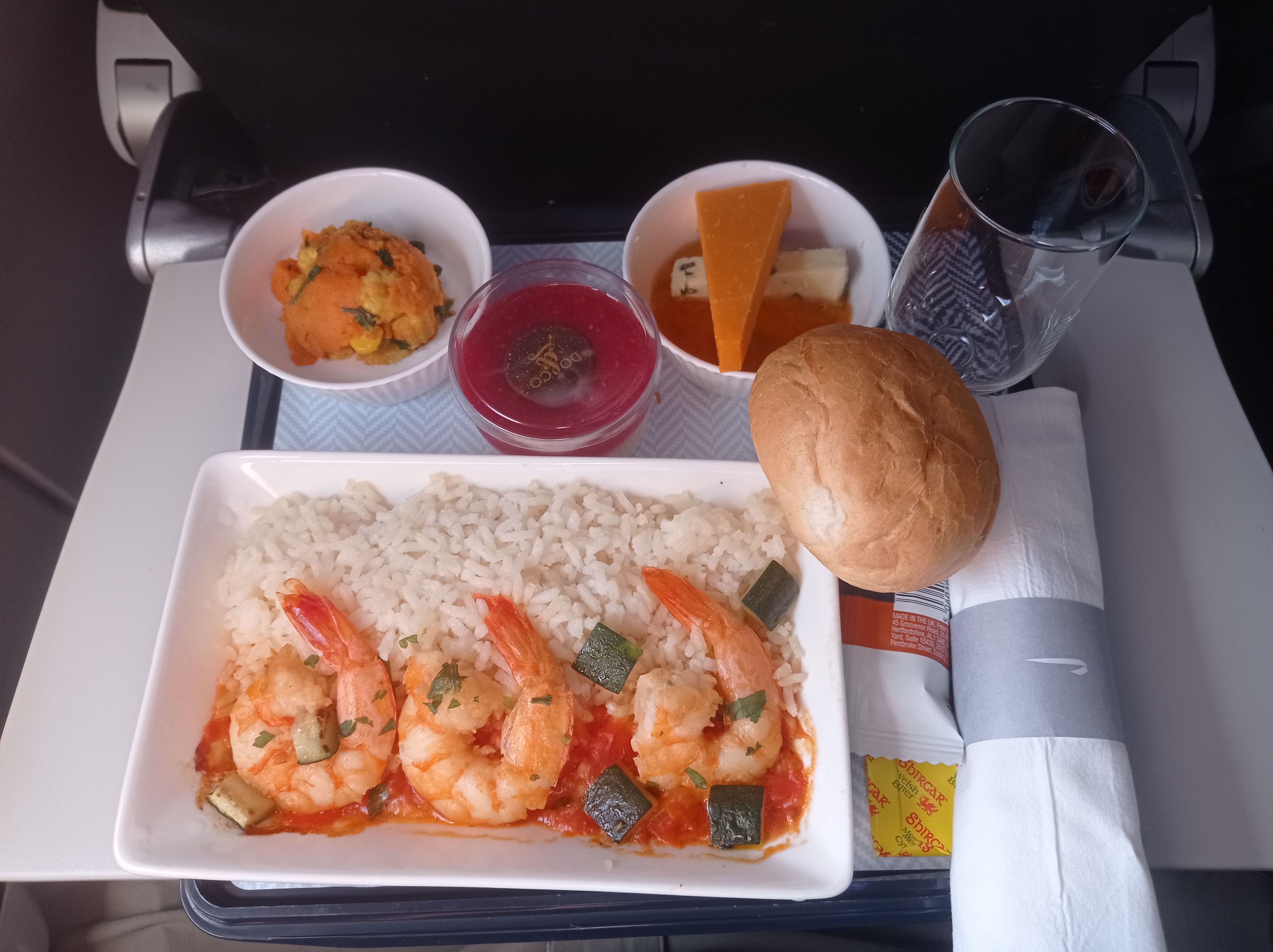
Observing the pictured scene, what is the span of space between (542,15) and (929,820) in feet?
5.17

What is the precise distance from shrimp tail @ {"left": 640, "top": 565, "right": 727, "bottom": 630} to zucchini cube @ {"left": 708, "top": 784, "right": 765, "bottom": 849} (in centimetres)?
26

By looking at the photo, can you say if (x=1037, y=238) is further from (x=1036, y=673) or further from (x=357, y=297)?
(x=357, y=297)

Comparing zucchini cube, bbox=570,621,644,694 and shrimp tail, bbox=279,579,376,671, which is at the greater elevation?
shrimp tail, bbox=279,579,376,671

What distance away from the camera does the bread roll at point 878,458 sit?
3.69 feet

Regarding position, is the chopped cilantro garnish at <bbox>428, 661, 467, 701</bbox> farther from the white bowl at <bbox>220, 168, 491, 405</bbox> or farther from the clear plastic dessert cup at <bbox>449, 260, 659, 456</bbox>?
the white bowl at <bbox>220, 168, 491, 405</bbox>

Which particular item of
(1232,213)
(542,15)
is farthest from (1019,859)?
(1232,213)

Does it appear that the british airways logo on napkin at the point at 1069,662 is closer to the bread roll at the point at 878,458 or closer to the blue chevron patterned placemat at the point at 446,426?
the bread roll at the point at 878,458

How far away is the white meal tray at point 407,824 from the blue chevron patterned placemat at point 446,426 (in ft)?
0.53

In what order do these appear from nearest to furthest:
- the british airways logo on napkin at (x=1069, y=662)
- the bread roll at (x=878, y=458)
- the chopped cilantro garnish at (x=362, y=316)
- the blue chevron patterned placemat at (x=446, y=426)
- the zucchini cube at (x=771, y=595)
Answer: the bread roll at (x=878, y=458) < the british airways logo on napkin at (x=1069, y=662) < the zucchini cube at (x=771, y=595) < the chopped cilantro garnish at (x=362, y=316) < the blue chevron patterned placemat at (x=446, y=426)

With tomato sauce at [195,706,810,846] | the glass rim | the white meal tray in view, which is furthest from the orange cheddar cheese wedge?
tomato sauce at [195,706,810,846]

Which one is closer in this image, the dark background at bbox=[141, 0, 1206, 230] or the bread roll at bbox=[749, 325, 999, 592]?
the bread roll at bbox=[749, 325, 999, 592]

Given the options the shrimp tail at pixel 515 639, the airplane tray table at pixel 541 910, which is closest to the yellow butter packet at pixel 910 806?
the airplane tray table at pixel 541 910

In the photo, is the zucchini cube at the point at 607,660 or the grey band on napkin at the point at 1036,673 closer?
the grey band on napkin at the point at 1036,673

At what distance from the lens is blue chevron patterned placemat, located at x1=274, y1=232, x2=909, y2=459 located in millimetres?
1595
